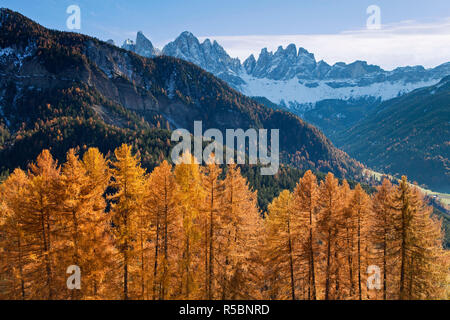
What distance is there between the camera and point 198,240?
28.9 m

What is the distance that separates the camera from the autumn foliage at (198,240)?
76.4 feet

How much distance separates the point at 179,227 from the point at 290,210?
1113 centimetres

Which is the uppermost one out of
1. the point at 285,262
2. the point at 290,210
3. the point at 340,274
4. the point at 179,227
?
the point at 290,210

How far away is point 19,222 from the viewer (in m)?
23.5

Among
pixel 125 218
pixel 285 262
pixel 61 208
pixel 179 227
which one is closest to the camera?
pixel 61 208

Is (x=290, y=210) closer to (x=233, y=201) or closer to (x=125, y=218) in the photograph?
(x=233, y=201)

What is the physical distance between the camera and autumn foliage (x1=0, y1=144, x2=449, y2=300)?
23.3m

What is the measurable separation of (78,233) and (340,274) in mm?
25069

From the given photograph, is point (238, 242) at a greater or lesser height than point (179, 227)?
lesser
